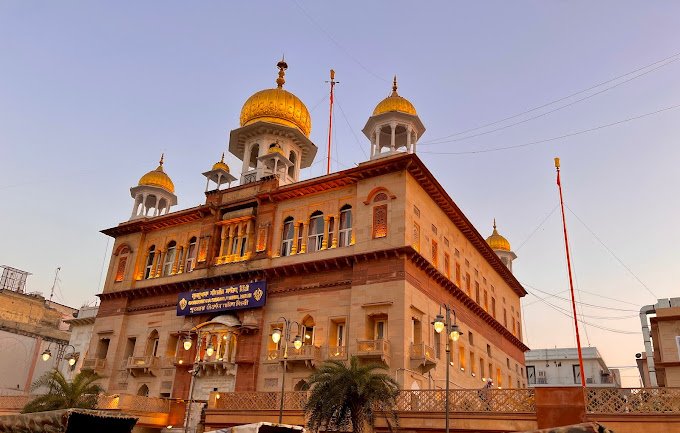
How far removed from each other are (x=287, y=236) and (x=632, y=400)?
20.0 meters

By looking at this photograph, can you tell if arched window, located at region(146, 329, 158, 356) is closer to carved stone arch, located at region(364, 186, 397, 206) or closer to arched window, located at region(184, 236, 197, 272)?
arched window, located at region(184, 236, 197, 272)

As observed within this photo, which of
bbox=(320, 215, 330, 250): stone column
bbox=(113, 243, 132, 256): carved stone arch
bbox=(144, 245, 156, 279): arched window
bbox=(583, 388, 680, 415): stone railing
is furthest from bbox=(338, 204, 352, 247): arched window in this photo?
bbox=(113, 243, 132, 256): carved stone arch

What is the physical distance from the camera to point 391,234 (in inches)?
1134

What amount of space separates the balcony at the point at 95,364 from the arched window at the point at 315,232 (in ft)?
52.3

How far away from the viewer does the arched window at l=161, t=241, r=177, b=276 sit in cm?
3825

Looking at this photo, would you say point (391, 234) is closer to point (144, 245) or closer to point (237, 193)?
point (237, 193)

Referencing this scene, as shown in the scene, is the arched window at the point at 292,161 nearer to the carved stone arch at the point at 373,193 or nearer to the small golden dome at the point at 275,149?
the small golden dome at the point at 275,149

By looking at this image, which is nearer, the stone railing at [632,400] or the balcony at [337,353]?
the stone railing at [632,400]

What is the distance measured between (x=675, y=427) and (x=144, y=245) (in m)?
33.2

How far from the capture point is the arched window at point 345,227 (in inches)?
1224

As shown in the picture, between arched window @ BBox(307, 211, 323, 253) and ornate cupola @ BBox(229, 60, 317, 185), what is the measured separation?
24.8 feet

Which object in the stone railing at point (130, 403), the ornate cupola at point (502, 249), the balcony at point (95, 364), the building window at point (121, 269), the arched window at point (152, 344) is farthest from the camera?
the ornate cupola at point (502, 249)

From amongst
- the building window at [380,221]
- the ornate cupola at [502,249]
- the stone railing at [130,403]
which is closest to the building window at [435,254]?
the building window at [380,221]

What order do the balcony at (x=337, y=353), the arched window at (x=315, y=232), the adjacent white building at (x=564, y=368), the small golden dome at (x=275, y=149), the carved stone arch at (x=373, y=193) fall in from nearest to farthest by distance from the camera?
the balcony at (x=337, y=353) < the carved stone arch at (x=373, y=193) < the arched window at (x=315, y=232) < the small golden dome at (x=275, y=149) < the adjacent white building at (x=564, y=368)
